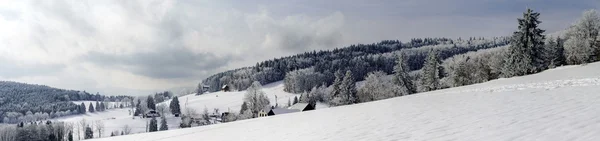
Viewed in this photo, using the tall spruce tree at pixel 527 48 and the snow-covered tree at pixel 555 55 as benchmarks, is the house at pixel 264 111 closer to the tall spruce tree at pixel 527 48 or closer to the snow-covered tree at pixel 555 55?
the tall spruce tree at pixel 527 48

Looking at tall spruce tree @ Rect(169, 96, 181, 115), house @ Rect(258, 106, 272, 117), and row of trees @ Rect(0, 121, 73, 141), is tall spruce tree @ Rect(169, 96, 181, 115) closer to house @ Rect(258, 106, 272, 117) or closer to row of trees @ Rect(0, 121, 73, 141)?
row of trees @ Rect(0, 121, 73, 141)

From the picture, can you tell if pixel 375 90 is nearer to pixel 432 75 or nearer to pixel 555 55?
pixel 432 75

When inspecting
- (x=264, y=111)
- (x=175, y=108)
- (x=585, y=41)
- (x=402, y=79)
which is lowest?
(x=175, y=108)

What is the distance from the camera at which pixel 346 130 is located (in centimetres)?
1767

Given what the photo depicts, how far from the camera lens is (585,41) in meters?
63.3

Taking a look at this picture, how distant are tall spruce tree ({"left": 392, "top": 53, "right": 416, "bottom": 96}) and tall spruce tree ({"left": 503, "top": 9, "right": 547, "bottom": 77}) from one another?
19064mm

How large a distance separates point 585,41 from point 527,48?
12394 mm

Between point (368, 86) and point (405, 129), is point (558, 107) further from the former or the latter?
point (368, 86)

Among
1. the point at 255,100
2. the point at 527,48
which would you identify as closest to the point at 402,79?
the point at 527,48

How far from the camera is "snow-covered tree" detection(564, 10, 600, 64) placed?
205ft

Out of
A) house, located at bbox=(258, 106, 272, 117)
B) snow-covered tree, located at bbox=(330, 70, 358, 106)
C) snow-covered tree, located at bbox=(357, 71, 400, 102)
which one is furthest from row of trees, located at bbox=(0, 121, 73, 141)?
snow-covered tree, located at bbox=(357, 71, 400, 102)

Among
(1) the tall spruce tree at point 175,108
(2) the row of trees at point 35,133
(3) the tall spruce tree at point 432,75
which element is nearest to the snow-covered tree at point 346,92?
(3) the tall spruce tree at point 432,75

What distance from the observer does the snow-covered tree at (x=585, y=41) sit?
6253 centimetres

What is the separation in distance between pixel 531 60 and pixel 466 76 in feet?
68.4
